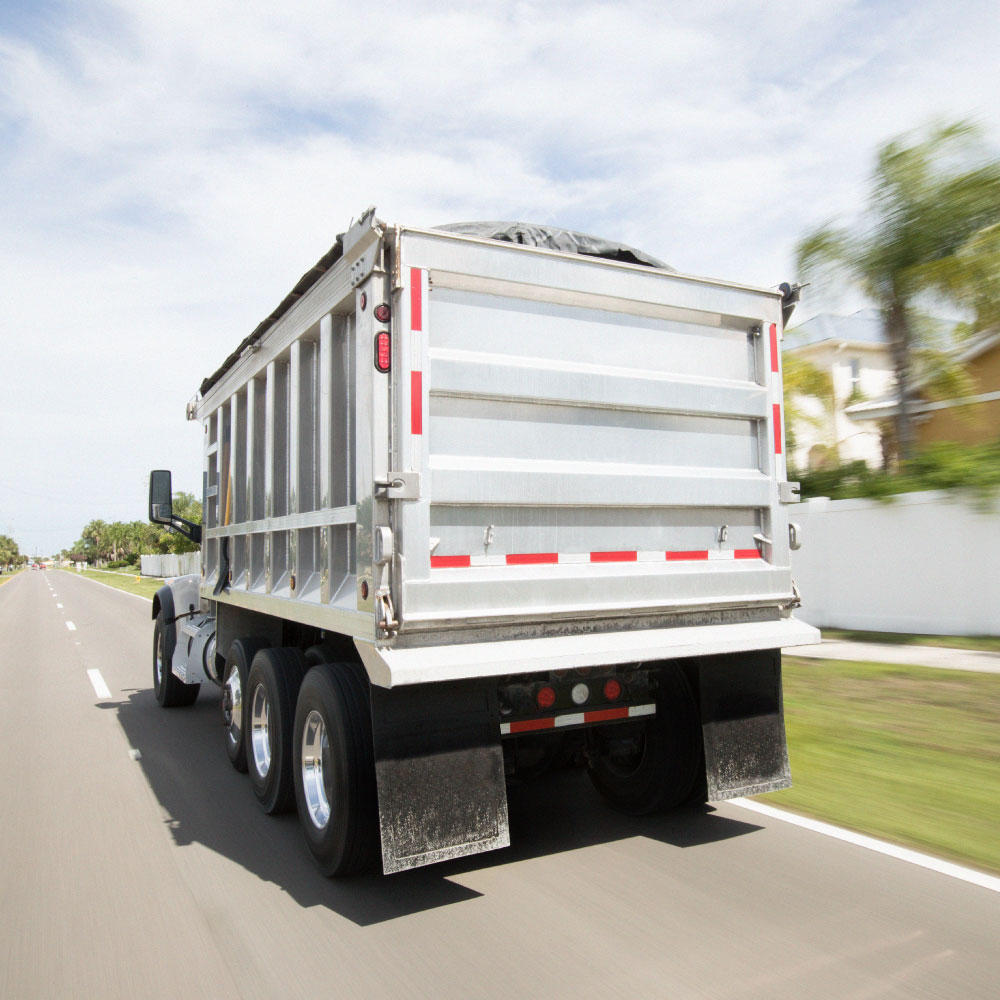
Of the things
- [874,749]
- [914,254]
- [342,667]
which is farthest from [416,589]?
[914,254]

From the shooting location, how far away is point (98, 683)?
1174 centimetres

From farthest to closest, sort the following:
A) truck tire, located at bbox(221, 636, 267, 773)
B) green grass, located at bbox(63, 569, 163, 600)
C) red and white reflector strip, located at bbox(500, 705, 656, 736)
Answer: green grass, located at bbox(63, 569, 163, 600)
truck tire, located at bbox(221, 636, 267, 773)
red and white reflector strip, located at bbox(500, 705, 656, 736)

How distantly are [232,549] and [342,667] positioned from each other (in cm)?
317

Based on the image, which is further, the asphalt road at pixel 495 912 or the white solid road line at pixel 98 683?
the white solid road line at pixel 98 683

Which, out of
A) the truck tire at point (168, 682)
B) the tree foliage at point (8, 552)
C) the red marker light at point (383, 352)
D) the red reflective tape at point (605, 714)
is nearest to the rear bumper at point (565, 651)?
the red reflective tape at point (605, 714)

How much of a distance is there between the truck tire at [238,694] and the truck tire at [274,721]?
0.27 m

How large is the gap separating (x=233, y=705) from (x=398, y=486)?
3376 millimetres

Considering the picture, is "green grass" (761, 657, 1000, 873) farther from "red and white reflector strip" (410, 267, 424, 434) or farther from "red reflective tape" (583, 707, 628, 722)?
"red and white reflector strip" (410, 267, 424, 434)

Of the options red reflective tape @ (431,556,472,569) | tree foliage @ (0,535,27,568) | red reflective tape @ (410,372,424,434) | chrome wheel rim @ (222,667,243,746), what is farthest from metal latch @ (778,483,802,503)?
tree foliage @ (0,535,27,568)

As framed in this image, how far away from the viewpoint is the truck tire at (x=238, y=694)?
6238 mm

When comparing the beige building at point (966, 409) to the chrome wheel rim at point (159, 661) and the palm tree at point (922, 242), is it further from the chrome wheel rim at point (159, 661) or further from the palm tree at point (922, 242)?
the chrome wheel rim at point (159, 661)

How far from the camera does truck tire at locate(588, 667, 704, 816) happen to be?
5.23 meters

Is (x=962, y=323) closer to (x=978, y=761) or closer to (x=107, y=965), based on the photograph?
(x=978, y=761)

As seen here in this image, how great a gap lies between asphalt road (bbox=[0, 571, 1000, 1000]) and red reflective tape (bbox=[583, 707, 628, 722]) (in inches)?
27.5
